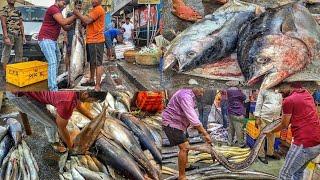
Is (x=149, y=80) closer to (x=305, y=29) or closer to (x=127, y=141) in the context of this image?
(x=127, y=141)

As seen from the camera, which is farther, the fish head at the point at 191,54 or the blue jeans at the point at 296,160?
the fish head at the point at 191,54

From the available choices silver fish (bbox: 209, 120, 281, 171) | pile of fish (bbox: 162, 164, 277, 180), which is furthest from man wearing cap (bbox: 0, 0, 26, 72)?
silver fish (bbox: 209, 120, 281, 171)

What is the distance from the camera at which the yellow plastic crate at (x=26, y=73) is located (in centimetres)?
338

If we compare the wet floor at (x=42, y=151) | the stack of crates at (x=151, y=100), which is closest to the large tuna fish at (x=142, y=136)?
the stack of crates at (x=151, y=100)

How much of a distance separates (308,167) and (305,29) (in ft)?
3.68

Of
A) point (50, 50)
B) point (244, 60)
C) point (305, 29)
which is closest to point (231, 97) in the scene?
point (244, 60)

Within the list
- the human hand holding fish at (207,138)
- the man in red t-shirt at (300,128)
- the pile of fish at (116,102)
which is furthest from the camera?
the pile of fish at (116,102)

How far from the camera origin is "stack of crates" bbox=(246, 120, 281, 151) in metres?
3.42

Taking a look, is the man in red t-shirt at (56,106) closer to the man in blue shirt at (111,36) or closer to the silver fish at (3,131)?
the silver fish at (3,131)

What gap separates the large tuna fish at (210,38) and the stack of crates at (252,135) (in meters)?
A: 0.62

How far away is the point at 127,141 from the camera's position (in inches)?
138

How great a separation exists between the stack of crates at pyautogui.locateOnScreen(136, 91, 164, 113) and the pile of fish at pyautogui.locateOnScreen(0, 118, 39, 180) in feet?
3.32

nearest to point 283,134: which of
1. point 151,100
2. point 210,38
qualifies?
point 210,38

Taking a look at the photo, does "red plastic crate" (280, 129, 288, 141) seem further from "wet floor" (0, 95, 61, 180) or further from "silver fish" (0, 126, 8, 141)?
"silver fish" (0, 126, 8, 141)
